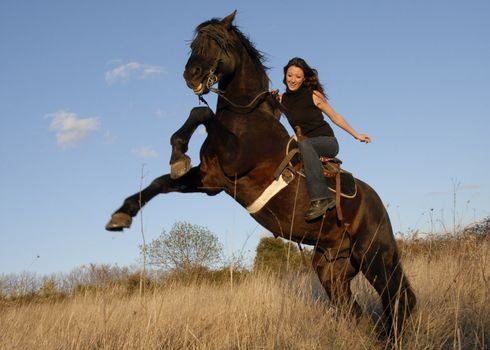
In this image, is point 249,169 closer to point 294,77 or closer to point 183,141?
point 183,141

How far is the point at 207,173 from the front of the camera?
5.54m

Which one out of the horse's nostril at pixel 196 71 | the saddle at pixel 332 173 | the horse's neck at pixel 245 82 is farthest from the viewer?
the horse's neck at pixel 245 82

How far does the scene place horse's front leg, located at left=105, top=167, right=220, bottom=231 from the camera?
16.2ft

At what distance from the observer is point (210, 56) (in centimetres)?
551

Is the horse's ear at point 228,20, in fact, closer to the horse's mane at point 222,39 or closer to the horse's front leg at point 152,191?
the horse's mane at point 222,39

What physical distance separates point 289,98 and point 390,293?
259cm

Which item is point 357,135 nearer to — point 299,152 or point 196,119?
point 299,152

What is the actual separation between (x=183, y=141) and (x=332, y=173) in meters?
1.81

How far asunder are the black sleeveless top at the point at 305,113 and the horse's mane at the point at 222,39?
498 millimetres

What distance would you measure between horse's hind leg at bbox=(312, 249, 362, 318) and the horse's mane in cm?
234

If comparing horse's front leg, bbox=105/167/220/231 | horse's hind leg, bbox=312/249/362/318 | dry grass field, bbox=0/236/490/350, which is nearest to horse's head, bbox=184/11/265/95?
horse's front leg, bbox=105/167/220/231

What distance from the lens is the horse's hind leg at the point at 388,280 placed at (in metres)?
6.36

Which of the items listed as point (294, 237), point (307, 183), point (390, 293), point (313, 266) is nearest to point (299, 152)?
point (307, 183)

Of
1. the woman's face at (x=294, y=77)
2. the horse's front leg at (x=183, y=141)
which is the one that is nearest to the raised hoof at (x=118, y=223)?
the horse's front leg at (x=183, y=141)
